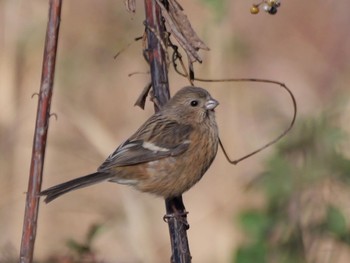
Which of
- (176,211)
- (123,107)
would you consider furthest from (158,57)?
(123,107)

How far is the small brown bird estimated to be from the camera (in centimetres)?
443

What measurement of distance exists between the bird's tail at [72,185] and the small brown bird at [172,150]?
0.01m

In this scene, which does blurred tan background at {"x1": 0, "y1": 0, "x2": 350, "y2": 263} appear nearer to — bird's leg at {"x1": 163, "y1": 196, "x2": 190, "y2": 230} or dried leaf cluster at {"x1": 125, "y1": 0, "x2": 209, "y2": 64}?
bird's leg at {"x1": 163, "y1": 196, "x2": 190, "y2": 230}

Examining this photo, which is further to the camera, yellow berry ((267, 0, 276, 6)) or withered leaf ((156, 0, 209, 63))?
yellow berry ((267, 0, 276, 6))

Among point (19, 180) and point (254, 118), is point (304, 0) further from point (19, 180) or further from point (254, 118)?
point (19, 180)

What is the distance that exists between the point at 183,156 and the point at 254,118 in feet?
11.1

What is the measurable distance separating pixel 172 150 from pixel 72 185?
Answer: 68 cm

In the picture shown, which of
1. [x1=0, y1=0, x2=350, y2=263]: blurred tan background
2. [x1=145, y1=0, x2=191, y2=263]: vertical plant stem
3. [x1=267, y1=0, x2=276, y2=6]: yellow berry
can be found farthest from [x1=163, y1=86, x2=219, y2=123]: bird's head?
[x1=267, y1=0, x2=276, y2=6]: yellow berry

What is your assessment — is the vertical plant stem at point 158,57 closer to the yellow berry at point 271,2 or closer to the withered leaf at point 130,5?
the withered leaf at point 130,5

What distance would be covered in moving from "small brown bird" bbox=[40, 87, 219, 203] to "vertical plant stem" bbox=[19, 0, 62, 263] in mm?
1598

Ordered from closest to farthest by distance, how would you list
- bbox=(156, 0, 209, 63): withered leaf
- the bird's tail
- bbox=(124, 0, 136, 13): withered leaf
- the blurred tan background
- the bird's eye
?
1. bbox=(156, 0, 209, 63): withered leaf
2. bbox=(124, 0, 136, 13): withered leaf
3. the bird's tail
4. the bird's eye
5. the blurred tan background

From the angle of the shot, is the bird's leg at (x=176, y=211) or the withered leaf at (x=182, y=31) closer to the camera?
the withered leaf at (x=182, y=31)

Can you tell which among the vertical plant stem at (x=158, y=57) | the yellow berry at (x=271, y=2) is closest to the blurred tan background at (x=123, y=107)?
the vertical plant stem at (x=158, y=57)

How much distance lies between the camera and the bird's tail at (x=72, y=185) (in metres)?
3.64
